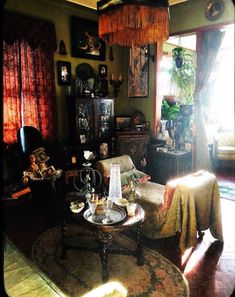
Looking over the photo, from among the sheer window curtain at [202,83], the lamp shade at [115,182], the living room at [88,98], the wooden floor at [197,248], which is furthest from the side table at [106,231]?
the sheer window curtain at [202,83]

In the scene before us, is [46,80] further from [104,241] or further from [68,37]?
[104,241]

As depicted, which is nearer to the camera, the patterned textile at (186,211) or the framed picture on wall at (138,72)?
the patterned textile at (186,211)

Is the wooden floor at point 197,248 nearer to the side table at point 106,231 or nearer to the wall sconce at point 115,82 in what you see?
the side table at point 106,231

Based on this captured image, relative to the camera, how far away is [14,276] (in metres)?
1.71

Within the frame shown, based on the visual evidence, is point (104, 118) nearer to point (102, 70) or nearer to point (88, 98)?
point (88, 98)

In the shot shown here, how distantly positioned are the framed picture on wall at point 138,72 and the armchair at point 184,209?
289 centimetres

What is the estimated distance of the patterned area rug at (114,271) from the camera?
7.26 ft

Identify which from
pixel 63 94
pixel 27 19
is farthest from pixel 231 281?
pixel 27 19

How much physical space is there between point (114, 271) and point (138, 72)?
409 centimetres

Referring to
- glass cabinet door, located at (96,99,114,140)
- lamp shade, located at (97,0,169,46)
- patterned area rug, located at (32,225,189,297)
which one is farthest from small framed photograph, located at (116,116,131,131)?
lamp shade, located at (97,0,169,46)

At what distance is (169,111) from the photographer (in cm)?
538

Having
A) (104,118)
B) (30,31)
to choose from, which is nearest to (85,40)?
(30,31)

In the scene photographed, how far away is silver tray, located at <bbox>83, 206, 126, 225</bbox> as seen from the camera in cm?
237

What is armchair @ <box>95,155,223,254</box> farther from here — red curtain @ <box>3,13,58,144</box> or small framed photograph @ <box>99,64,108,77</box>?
small framed photograph @ <box>99,64,108,77</box>
